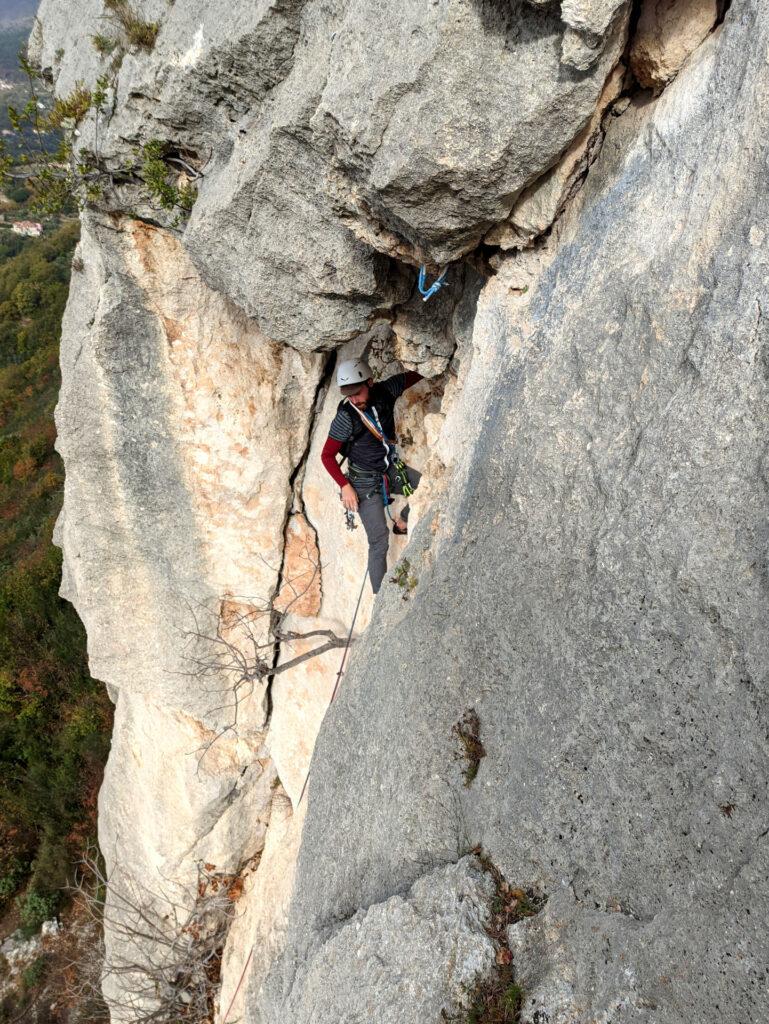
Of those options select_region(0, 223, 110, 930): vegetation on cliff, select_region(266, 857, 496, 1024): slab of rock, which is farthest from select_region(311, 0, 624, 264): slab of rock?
select_region(0, 223, 110, 930): vegetation on cliff

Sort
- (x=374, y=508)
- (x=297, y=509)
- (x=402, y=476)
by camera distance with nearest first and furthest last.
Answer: (x=402, y=476) → (x=374, y=508) → (x=297, y=509)

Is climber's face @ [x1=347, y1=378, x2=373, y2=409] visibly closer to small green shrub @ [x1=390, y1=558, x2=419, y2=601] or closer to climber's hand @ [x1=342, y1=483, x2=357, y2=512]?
climber's hand @ [x1=342, y1=483, x2=357, y2=512]

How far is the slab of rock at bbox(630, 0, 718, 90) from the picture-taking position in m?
3.40

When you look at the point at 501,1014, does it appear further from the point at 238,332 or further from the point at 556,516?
the point at 238,332

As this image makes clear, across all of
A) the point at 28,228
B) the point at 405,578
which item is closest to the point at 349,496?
the point at 405,578

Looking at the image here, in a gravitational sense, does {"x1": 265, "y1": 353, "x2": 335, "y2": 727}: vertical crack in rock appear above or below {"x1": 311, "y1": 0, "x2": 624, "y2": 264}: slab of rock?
below

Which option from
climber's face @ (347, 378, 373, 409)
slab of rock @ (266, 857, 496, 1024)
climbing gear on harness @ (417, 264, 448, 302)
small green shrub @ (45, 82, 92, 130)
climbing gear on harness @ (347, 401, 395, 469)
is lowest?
slab of rock @ (266, 857, 496, 1024)

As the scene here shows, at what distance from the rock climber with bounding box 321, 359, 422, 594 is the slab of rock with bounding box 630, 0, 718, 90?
9.80 feet

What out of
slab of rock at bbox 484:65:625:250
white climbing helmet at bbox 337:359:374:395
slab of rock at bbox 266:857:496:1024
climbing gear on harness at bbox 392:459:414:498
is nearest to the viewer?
slab of rock at bbox 266:857:496:1024

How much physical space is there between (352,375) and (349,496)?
107 centimetres

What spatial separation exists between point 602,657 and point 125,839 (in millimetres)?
9014

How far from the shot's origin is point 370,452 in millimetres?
6234

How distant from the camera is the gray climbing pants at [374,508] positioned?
6.33 meters

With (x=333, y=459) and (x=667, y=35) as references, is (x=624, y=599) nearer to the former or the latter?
(x=667, y=35)
